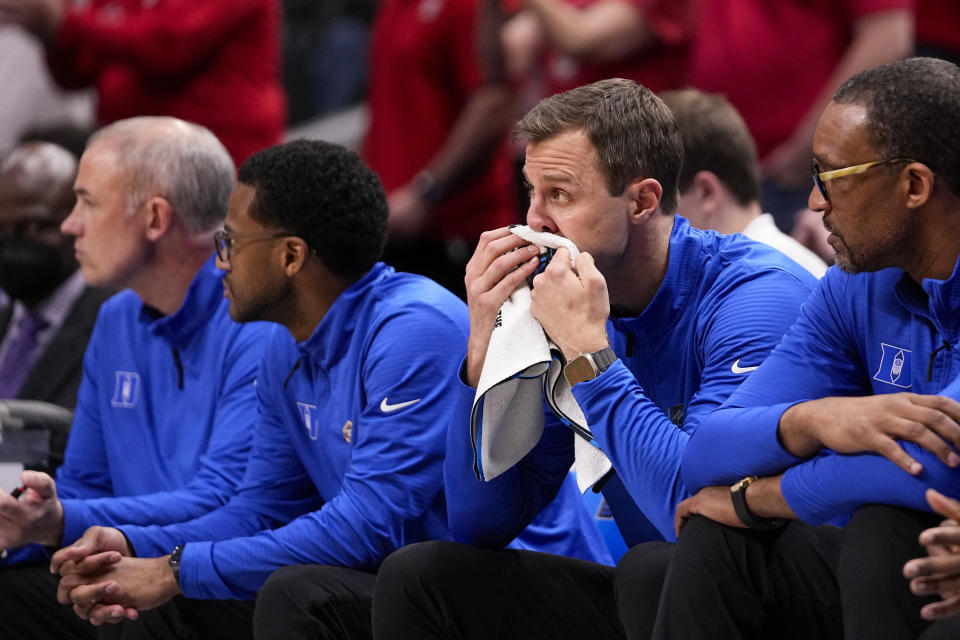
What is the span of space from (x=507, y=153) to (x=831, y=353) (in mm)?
2882

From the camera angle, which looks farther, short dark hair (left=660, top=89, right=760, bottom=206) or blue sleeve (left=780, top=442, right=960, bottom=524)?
short dark hair (left=660, top=89, right=760, bottom=206)

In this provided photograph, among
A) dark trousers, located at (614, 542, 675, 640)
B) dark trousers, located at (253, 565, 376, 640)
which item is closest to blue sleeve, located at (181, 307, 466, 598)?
dark trousers, located at (253, 565, 376, 640)

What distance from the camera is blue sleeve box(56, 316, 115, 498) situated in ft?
13.4

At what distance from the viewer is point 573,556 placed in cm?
334

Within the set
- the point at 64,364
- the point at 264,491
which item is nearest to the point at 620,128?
the point at 264,491

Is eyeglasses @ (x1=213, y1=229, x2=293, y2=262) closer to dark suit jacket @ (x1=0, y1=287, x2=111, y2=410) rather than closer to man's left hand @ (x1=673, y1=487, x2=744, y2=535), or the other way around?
dark suit jacket @ (x1=0, y1=287, x2=111, y2=410)

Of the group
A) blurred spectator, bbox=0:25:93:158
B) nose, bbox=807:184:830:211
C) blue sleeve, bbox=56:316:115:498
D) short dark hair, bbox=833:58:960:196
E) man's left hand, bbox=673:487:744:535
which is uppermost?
short dark hair, bbox=833:58:960:196

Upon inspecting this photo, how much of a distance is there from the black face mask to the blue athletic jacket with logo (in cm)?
125

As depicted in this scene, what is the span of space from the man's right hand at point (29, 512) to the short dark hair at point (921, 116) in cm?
206

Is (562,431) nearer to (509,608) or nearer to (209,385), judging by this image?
(509,608)

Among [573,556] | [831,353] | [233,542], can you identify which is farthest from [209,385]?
[831,353]

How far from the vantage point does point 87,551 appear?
3.29 metres

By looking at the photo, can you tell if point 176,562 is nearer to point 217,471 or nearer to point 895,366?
point 217,471

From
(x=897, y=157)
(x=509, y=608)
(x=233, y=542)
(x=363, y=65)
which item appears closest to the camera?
(x=897, y=157)
